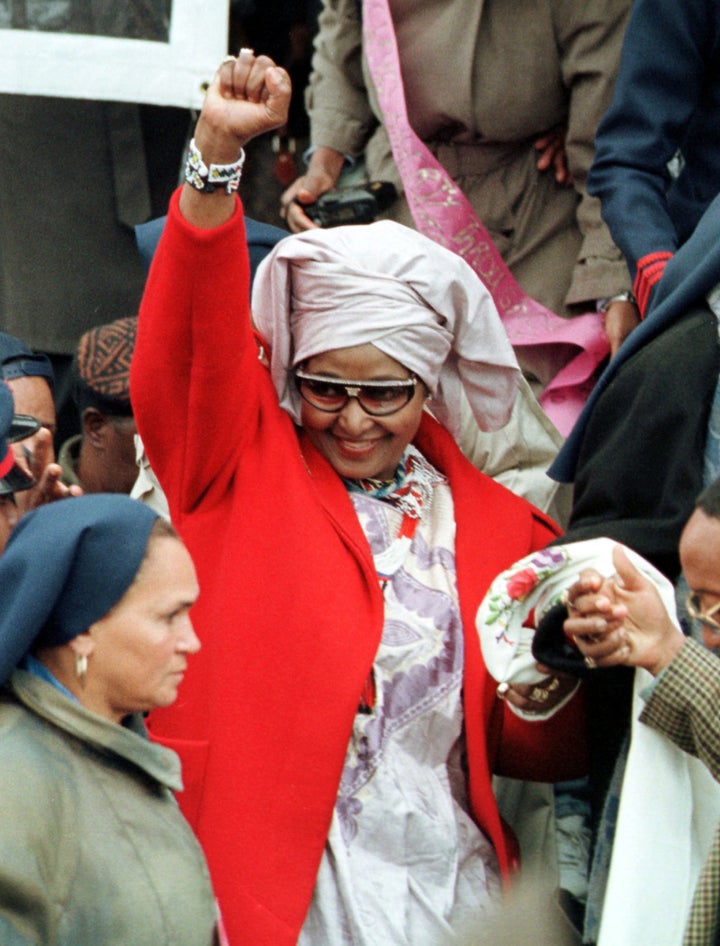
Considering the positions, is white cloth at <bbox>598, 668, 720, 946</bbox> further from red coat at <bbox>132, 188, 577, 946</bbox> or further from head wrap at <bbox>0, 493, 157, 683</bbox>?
head wrap at <bbox>0, 493, 157, 683</bbox>

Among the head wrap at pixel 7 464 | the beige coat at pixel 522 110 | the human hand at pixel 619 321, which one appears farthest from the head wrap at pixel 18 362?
the human hand at pixel 619 321

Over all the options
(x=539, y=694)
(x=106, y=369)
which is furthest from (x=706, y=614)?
(x=106, y=369)

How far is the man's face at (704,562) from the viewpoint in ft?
8.33

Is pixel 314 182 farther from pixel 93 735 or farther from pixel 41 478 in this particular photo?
pixel 93 735

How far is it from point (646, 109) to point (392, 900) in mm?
2063

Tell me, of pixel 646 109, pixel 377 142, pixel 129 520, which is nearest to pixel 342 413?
pixel 129 520

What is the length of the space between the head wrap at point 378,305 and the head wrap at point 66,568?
0.86 metres

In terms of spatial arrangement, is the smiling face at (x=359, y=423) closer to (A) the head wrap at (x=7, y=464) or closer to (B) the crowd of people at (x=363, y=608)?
(B) the crowd of people at (x=363, y=608)

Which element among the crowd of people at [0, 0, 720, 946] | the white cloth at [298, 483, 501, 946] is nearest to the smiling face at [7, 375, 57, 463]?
the crowd of people at [0, 0, 720, 946]

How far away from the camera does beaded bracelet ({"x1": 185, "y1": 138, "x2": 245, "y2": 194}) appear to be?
2.94 meters

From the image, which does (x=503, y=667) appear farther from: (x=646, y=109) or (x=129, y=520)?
(x=646, y=109)

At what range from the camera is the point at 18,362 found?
4605 millimetres

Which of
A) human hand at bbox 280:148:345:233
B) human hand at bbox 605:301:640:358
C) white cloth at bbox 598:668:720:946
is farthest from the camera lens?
human hand at bbox 280:148:345:233

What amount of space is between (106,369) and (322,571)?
169 cm
